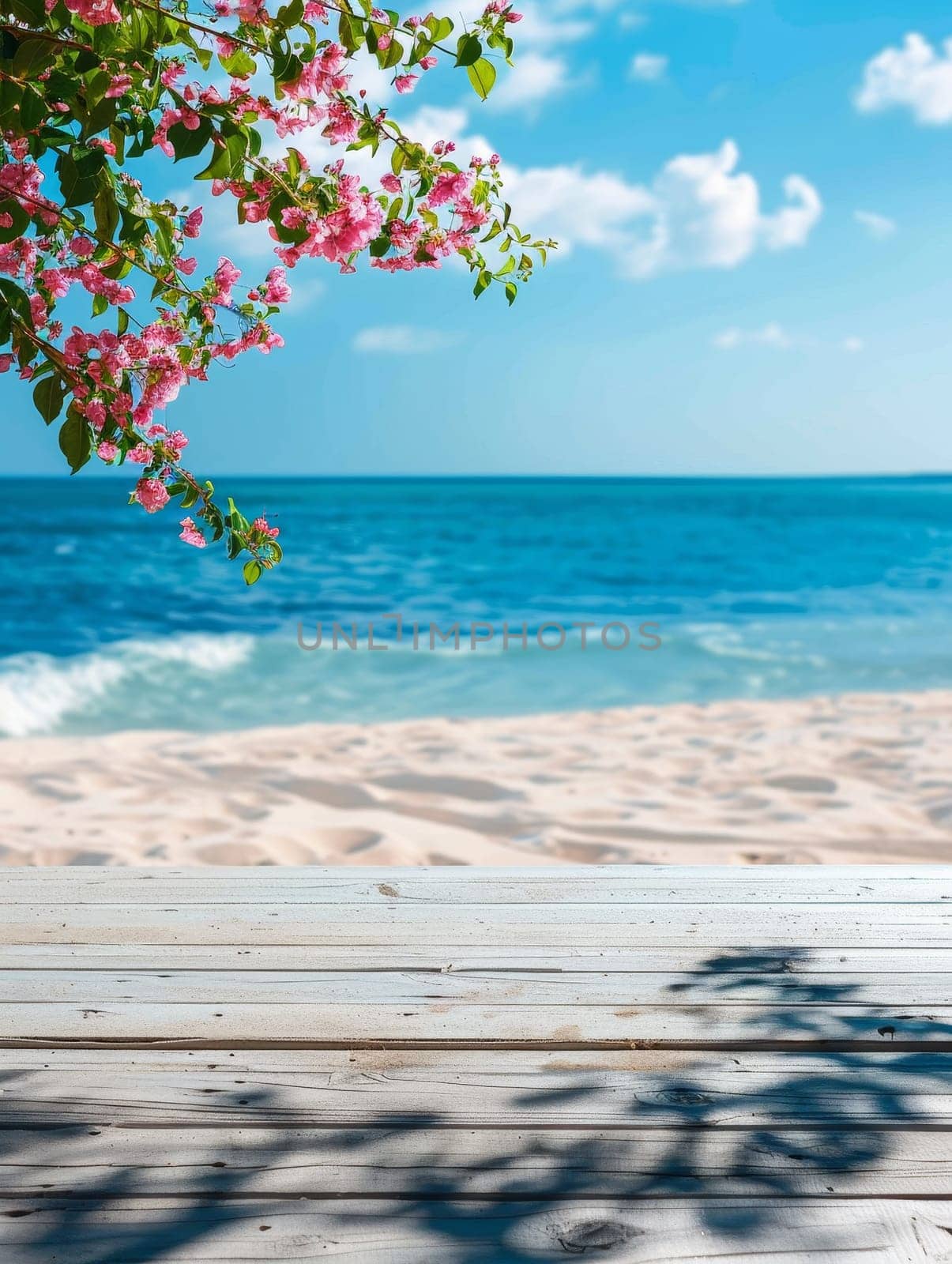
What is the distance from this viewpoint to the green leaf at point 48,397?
1.76 m

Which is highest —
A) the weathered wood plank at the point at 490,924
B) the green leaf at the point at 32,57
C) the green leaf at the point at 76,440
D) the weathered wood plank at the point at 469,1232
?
the green leaf at the point at 32,57

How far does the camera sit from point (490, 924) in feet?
7.90

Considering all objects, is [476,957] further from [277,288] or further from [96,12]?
[96,12]

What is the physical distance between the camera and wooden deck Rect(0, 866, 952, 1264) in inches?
55.8

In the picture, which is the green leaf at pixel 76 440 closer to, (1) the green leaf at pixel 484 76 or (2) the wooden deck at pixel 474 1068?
(1) the green leaf at pixel 484 76

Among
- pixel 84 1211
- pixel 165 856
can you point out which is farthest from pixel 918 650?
pixel 84 1211

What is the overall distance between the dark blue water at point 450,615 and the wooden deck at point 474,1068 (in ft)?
3.37

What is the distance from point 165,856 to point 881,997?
2.99m

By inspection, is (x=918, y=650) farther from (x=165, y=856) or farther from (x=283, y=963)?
(x=283, y=963)

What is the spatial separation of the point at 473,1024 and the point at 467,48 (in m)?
1.71

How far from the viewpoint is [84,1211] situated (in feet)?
4.71

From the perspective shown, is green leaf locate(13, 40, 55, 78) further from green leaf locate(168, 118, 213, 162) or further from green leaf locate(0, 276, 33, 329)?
green leaf locate(0, 276, 33, 329)

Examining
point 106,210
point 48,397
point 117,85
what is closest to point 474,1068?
point 48,397

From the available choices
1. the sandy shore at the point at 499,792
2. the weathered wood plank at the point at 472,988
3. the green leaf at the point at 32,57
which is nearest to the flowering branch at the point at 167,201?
the green leaf at the point at 32,57
